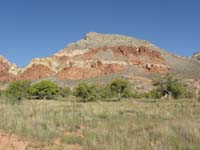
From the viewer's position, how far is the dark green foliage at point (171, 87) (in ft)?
165

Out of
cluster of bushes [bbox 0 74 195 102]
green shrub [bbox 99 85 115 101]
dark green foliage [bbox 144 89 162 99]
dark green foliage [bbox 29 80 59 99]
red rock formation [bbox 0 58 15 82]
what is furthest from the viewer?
red rock formation [bbox 0 58 15 82]

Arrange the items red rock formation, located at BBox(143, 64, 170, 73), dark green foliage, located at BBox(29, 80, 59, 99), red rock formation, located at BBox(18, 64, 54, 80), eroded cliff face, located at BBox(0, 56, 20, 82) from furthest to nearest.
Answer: red rock formation, located at BBox(143, 64, 170, 73)
eroded cliff face, located at BBox(0, 56, 20, 82)
red rock formation, located at BBox(18, 64, 54, 80)
dark green foliage, located at BBox(29, 80, 59, 99)

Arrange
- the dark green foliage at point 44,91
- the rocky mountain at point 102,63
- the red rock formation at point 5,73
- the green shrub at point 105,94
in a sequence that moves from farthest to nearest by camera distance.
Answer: the red rock formation at point 5,73 → the rocky mountain at point 102,63 → the dark green foliage at point 44,91 → the green shrub at point 105,94

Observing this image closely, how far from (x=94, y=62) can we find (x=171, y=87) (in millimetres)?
82739

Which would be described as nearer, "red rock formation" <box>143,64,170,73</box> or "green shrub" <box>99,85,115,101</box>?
"green shrub" <box>99,85,115,101</box>

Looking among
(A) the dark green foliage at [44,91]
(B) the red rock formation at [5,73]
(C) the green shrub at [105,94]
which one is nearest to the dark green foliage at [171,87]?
(C) the green shrub at [105,94]

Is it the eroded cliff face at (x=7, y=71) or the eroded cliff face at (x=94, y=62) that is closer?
the eroded cliff face at (x=94, y=62)

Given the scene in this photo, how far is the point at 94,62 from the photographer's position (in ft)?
432

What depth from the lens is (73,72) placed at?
126250 millimetres

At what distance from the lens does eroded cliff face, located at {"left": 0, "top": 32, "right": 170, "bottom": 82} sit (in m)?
127

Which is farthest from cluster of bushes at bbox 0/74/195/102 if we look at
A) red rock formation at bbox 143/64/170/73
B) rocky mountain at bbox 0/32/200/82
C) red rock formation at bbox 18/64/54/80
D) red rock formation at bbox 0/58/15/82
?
red rock formation at bbox 0/58/15/82

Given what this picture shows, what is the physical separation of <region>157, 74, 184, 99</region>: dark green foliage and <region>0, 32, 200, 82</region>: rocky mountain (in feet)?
204

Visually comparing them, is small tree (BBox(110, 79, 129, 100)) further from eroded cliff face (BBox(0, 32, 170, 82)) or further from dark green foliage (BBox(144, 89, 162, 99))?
eroded cliff face (BBox(0, 32, 170, 82))

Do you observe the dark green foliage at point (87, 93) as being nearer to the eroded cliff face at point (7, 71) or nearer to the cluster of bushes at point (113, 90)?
the cluster of bushes at point (113, 90)
